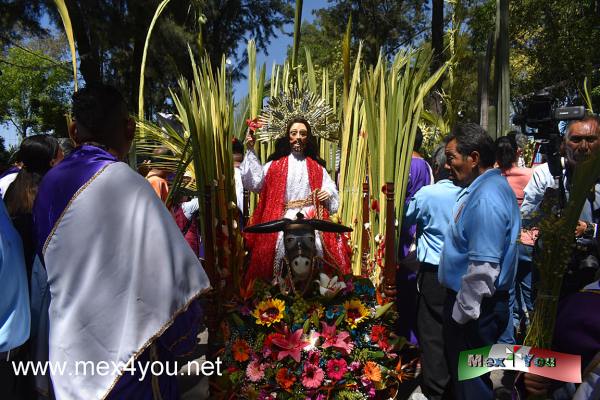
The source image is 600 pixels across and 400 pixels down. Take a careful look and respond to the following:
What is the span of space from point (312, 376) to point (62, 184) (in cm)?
162

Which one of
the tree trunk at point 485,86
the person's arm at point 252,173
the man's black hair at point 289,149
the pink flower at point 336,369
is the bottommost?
the pink flower at point 336,369

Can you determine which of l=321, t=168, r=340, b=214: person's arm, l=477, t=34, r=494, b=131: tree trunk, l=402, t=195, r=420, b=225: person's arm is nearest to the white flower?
l=402, t=195, r=420, b=225: person's arm

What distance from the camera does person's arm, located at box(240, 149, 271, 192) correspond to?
3.72 meters

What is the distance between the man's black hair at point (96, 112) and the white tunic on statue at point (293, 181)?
1964mm

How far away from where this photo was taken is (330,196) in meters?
3.81

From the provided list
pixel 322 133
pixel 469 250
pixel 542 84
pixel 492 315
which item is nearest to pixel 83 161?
pixel 469 250

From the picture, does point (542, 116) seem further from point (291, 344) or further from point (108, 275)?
point (108, 275)

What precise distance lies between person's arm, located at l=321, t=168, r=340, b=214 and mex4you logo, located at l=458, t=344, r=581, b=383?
7.75 feet

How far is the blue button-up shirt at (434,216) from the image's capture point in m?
3.12

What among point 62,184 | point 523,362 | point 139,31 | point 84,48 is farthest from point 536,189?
point 139,31

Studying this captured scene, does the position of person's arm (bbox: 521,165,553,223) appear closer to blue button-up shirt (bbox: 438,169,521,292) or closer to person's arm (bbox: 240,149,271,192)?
blue button-up shirt (bbox: 438,169,521,292)

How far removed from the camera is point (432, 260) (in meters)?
3.17

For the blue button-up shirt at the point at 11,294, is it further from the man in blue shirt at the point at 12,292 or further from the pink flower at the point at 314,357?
the pink flower at the point at 314,357

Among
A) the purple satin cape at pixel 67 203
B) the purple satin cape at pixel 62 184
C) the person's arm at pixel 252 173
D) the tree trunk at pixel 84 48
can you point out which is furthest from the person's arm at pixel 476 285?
the tree trunk at pixel 84 48
